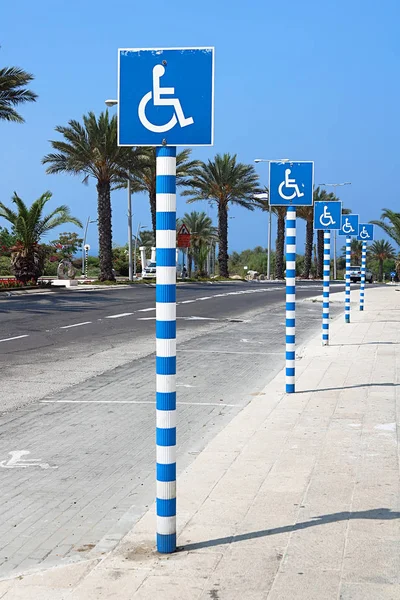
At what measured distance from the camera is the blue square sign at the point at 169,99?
16.8 feet

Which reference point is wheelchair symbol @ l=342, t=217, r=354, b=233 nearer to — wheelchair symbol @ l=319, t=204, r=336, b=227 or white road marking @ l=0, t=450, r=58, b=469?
wheelchair symbol @ l=319, t=204, r=336, b=227

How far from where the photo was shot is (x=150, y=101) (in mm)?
5152

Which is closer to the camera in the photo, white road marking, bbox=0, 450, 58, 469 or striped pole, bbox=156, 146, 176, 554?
striped pole, bbox=156, 146, 176, 554

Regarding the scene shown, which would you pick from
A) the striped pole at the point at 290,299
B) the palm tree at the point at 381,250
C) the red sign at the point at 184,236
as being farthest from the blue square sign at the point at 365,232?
the palm tree at the point at 381,250

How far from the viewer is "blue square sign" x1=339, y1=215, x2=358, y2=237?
22.8 metres

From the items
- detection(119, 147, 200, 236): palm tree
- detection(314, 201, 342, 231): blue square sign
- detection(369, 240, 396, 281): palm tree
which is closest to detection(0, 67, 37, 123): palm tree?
detection(119, 147, 200, 236): palm tree

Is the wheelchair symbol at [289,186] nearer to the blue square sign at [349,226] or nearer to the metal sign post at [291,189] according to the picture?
the metal sign post at [291,189]

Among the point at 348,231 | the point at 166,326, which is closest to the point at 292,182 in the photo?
the point at 166,326

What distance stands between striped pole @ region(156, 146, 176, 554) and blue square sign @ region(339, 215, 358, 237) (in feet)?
58.7

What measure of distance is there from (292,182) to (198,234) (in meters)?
73.6

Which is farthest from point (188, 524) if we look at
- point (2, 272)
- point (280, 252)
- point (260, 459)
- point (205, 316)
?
point (280, 252)

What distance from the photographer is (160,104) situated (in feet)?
16.9

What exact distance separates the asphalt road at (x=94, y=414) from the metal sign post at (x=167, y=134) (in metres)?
0.83

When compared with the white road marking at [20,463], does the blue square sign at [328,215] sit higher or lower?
higher
